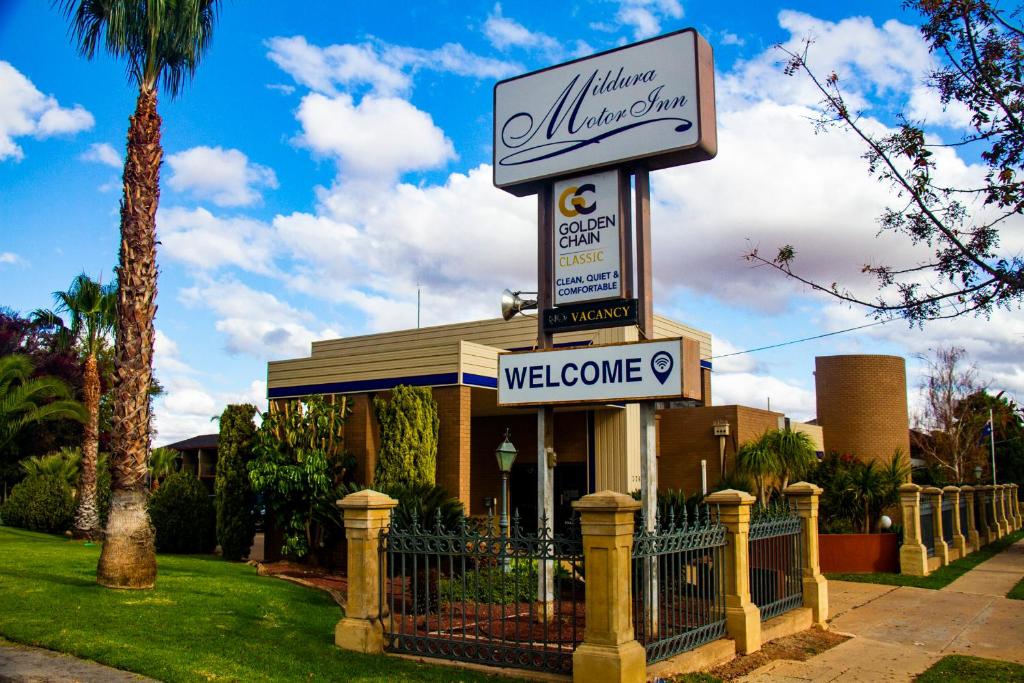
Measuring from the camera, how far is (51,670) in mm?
8828

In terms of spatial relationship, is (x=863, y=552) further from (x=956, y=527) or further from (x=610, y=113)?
(x=610, y=113)

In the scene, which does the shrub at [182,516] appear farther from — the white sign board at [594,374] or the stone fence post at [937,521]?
the stone fence post at [937,521]

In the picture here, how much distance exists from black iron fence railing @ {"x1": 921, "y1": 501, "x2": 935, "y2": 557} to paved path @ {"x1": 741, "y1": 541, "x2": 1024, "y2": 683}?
181cm

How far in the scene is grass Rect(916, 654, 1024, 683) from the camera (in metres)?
9.79

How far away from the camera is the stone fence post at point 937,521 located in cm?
2194

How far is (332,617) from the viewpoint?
1244 centimetres

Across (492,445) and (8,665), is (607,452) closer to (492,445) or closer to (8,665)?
(492,445)

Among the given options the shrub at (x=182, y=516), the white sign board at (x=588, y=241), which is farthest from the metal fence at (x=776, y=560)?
the shrub at (x=182, y=516)

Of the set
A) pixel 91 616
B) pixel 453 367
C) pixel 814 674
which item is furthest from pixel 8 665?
pixel 453 367

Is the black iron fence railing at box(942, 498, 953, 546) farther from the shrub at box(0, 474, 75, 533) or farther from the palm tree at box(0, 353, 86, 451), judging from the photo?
the shrub at box(0, 474, 75, 533)

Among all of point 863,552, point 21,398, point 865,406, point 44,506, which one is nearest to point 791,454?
point 863,552

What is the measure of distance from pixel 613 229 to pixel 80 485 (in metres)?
18.8

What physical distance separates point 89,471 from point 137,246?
504 inches

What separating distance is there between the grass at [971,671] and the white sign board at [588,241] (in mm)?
5899
